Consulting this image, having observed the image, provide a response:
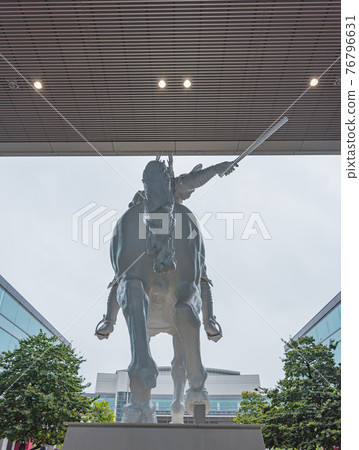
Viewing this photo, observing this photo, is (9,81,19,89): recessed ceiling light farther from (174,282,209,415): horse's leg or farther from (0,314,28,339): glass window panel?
(0,314,28,339): glass window panel

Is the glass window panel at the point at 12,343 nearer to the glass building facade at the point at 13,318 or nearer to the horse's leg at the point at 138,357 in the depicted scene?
the glass building facade at the point at 13,318

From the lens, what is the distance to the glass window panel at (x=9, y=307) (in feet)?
56.2

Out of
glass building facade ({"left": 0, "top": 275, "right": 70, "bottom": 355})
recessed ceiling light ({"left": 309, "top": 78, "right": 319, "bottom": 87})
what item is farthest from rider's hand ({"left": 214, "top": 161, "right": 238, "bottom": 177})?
glass building facade ({"left": 0, "top": 275, "right": 70, "bottom": 355})

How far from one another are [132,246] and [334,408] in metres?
8.90

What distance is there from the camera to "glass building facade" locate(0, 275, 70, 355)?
16.9 m

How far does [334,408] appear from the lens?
403 inches

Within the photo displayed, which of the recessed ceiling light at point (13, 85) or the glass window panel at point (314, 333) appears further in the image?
the glass window panel at point (314, 333)

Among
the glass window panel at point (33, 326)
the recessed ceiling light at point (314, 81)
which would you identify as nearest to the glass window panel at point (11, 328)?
the glass window panel at point (33, 326)

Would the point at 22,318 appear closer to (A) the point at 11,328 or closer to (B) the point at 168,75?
(A) the point at 11,328

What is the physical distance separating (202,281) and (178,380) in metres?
0.92

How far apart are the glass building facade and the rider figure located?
13.6 m

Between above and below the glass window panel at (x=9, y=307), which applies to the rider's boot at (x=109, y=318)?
below

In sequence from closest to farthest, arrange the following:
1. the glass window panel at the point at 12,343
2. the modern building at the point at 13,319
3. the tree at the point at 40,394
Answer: the tree at the point at 40,394 → the modern building at the point at 13,319 → the glass window panel at the point at 12,343

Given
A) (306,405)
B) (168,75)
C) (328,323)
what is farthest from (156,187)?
(328,323)
